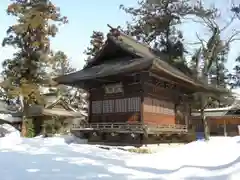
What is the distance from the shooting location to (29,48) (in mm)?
26859

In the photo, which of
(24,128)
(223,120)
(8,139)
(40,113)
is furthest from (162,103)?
(40,113)

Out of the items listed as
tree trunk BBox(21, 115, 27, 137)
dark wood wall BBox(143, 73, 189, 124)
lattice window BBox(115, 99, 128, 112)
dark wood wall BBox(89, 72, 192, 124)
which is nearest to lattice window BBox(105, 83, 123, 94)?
dark wood wall BBox(89, 72, 192, 124)

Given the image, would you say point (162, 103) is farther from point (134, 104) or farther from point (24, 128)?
point (24, 128)

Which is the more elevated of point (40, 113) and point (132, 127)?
point (40, 113)

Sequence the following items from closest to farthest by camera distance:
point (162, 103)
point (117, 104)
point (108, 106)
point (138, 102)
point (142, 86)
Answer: point (142, 86) < point (138, 102) < point (117, 104) < point (108, 106) < point (162, 103)

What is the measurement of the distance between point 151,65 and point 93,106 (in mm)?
7011

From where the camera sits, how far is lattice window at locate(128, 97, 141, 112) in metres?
18.2

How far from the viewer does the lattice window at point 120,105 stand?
62.1ft

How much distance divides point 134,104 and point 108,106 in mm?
2329

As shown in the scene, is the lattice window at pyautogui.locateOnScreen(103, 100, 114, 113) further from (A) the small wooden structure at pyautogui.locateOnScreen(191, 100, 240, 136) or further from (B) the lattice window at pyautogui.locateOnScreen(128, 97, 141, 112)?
(A) the small wooden structure at pyautogui.locateOnScreen(191, 100, 240, 136)

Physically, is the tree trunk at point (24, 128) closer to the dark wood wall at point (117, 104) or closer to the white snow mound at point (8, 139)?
the white snow mound at point (8, 139)

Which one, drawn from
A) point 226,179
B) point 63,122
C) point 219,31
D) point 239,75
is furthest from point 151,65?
point 239,75

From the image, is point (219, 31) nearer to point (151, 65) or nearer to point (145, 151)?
point (151, 65)

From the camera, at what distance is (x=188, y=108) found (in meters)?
24.7
